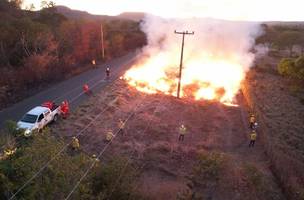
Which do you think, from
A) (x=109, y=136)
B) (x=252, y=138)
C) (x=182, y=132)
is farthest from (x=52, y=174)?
(x=252, y=138)

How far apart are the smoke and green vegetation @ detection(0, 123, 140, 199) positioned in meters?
22.8

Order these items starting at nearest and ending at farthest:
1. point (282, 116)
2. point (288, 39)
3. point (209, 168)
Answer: point (209, 168), point (282, 116), point (288, 39)

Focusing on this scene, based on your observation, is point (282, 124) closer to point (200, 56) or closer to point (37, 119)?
point (37, 119)

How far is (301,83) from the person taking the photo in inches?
1407

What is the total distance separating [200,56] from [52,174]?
4609cm

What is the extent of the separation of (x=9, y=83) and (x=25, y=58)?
14.7ft

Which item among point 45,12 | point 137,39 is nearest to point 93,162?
point 45,12

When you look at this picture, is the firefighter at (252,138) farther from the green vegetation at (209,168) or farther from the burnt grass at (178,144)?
the green vegetation at (209,168)

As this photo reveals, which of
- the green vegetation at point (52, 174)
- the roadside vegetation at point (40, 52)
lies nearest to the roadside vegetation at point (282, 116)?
the green vegetation at point (52, 174)

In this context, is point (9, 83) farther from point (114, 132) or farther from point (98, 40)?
point (98, 40)

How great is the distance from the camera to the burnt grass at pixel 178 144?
54.3 feet

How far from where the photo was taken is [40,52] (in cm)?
3559

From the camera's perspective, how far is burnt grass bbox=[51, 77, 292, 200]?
16.5 m

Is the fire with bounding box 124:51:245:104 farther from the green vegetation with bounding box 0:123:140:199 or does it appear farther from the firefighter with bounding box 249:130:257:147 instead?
the green vegetation with bounding box 0:123:140:199
